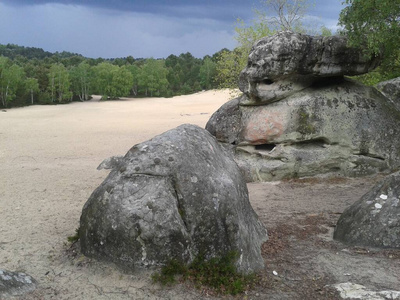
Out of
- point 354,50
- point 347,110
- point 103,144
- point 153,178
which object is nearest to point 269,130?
point 347,110

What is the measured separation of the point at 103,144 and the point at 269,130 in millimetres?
12123

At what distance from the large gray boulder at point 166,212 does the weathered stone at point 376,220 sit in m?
2.35

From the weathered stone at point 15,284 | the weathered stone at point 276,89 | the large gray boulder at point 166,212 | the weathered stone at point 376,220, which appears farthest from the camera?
the weathered stone at point 276,89

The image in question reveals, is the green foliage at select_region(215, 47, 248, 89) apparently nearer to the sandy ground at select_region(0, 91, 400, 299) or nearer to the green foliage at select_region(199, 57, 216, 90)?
the sandy ground at select_region(0, 91, 400, 299)

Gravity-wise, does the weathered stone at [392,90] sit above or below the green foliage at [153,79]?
below

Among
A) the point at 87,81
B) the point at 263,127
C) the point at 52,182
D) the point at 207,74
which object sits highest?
the point at 207,74

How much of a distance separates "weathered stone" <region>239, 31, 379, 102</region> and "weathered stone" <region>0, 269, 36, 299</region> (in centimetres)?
1052

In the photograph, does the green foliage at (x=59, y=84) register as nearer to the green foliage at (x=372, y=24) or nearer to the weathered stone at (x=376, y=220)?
the green foliage at (x=372, y=24)

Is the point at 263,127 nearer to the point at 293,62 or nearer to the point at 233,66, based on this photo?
the point at 293,62

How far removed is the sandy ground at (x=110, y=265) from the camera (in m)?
6.37

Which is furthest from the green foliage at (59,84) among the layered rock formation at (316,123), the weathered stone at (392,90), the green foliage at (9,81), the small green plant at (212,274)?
the small green plant at (212,274)

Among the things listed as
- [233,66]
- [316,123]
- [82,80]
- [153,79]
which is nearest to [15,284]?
[316,123]

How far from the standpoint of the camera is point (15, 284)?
19.6ft

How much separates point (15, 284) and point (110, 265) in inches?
53.5
